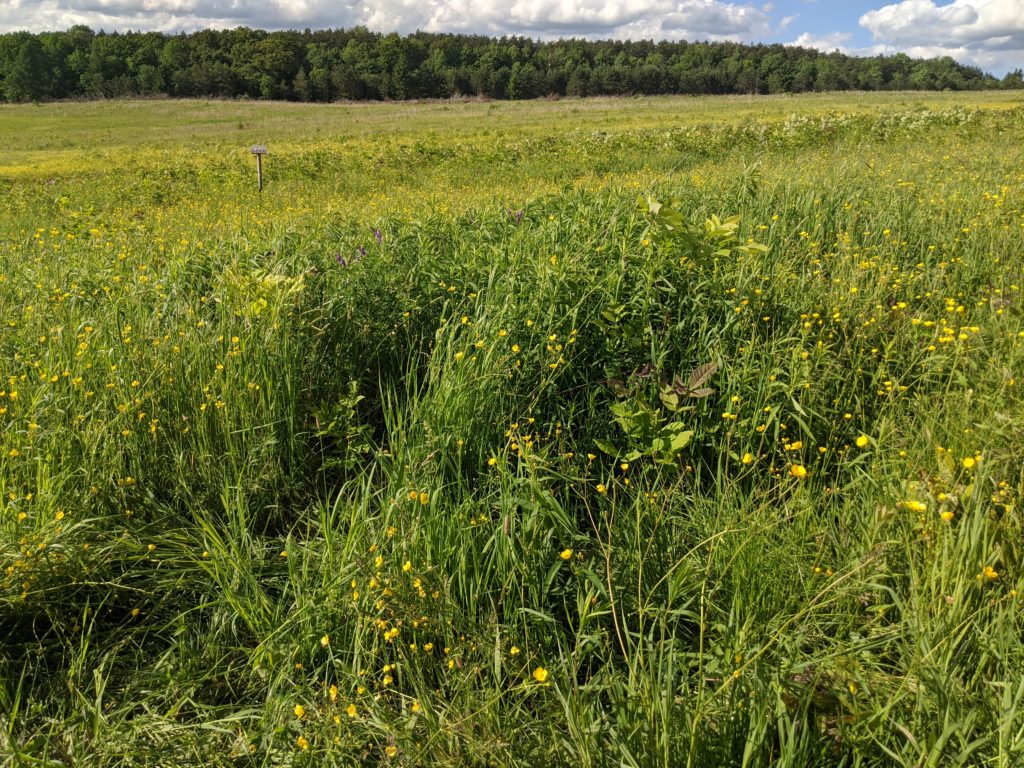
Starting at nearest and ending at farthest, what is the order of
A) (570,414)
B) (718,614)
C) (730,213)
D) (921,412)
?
1. (718,614)
2. (921,412)
3. (570,414)
4. (730,213)

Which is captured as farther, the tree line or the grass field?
the tree line

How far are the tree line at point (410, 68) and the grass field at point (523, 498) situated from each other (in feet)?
250

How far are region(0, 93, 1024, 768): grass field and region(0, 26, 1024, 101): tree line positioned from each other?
76.2 meters

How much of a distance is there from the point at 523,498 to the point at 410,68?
88.3 m

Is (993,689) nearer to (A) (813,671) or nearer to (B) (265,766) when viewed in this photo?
(A) (813,671)

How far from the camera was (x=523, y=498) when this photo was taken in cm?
237

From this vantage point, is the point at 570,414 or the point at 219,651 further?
the point at 570,414

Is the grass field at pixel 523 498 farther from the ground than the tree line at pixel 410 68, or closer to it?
closer to it

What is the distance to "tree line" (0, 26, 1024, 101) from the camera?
68.9 meters

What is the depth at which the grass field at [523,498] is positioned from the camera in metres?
1.83

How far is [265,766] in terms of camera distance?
1.84 meters

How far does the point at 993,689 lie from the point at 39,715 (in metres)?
2.68

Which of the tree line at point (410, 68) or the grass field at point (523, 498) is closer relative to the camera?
the grass field at point (523, 498)

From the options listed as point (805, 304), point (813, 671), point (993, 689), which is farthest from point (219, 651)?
point (805, 304)
